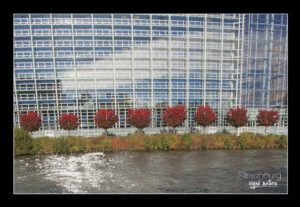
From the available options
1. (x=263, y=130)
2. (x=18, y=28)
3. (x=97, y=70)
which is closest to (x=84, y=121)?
(x=97, y=70)

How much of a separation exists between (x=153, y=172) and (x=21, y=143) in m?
16.0

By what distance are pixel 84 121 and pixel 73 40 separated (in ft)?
42.1

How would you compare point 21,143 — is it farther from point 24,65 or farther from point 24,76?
point 24,65

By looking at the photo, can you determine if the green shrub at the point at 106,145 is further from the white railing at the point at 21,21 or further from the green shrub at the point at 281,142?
the white railing at the point at 21,21

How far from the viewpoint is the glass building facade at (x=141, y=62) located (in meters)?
38.8

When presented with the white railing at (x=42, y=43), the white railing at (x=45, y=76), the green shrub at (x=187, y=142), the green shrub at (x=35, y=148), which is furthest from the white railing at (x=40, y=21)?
the green shrub at (x=187, y=142)

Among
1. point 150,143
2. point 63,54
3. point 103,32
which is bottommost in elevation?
point 150,143

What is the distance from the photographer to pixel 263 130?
4147 cm

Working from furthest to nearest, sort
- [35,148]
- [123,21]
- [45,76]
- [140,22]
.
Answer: [140,22], [123,21], [45,76], [35,148]

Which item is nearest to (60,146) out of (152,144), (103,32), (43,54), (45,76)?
(152,144)

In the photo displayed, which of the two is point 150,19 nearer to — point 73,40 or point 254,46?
point 73,40

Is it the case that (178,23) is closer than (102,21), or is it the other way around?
(102,21)

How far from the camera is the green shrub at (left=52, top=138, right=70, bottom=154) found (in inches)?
1123

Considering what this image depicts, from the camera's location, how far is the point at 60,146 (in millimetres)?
28578
